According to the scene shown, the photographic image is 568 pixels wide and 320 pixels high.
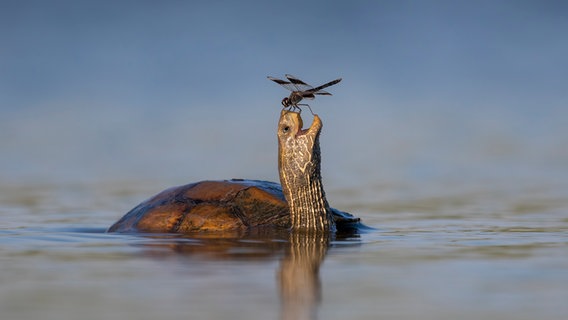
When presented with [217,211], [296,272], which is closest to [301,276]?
[296,272]

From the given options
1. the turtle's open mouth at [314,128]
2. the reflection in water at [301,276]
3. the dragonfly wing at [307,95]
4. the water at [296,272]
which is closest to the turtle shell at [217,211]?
the water at [296,272]

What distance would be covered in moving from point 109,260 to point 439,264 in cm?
186

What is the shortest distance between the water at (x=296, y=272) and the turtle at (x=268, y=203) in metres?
0.41

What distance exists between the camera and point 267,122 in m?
26.3

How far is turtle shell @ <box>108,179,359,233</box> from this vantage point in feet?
27.6

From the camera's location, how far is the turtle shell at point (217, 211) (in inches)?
331

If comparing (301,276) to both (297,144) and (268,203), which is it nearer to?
(297,144)

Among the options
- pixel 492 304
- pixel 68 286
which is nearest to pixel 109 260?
pixel 68 286

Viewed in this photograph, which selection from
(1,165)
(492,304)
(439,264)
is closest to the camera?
(492,304)

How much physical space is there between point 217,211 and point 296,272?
273 cm

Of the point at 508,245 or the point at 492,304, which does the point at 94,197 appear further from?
the point at 492,304

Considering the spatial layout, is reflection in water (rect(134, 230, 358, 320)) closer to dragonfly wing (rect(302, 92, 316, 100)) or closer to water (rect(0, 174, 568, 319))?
water (rect(0, 174, 568, 319))

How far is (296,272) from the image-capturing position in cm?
579

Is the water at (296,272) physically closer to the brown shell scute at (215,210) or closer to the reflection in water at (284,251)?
the reflection in water at (284,251)
